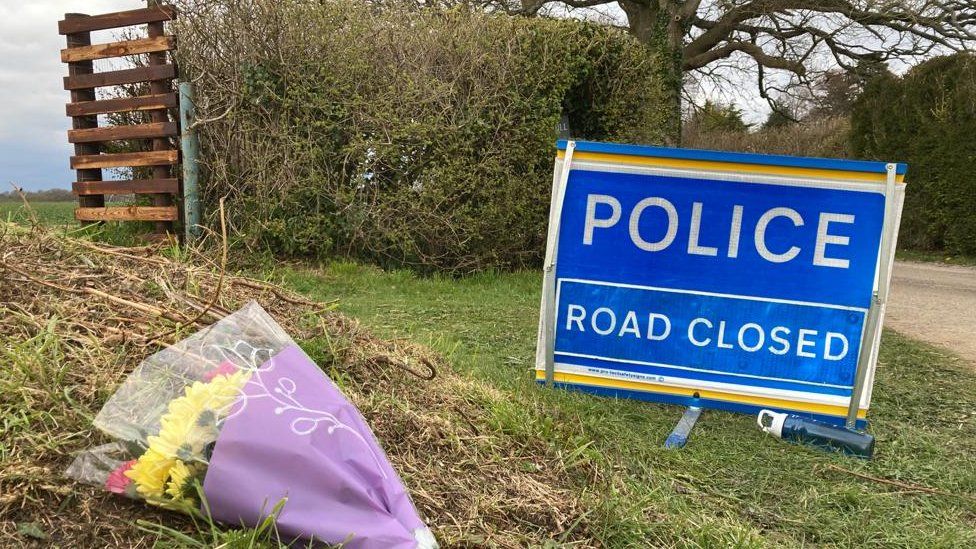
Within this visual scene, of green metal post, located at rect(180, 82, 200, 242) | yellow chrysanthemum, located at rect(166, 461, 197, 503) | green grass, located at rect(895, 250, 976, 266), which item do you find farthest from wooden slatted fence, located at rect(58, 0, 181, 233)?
green grass, located at rect(895, 250, 976, 266)

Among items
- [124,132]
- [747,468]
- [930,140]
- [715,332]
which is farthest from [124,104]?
[930,140]

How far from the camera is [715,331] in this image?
365 cm

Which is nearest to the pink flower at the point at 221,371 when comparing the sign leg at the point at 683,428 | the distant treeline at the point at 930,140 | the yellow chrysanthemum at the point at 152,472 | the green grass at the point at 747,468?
the yellow chrysanthemum at the point at 152,472

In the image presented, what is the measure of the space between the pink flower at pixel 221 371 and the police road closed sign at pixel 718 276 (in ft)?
7.08

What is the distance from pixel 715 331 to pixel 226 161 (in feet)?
17.9

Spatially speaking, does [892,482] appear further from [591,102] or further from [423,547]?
[591,102]

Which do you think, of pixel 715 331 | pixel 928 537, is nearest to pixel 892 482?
pixel 928 537

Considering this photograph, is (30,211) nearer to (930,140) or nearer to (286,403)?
(286,403)

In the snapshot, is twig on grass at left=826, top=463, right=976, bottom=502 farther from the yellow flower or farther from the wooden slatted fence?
the wooden slatted fence

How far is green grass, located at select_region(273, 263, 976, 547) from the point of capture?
240cm

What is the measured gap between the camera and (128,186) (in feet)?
24.1

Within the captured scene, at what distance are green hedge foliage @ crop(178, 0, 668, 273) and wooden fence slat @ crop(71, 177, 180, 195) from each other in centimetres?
36

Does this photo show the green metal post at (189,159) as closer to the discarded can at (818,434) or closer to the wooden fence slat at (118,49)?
the wooden fence slat at (118,49)

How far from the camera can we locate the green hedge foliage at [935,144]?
503 inches
